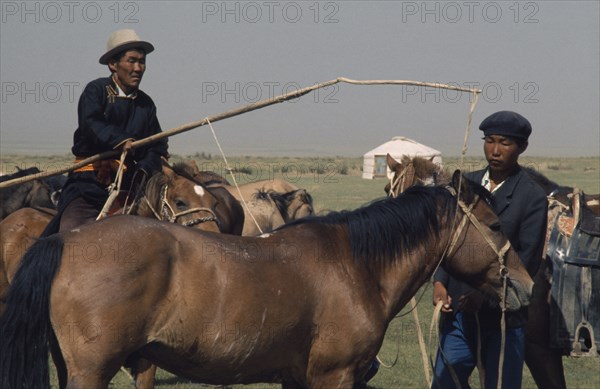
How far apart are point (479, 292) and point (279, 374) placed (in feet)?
4.53

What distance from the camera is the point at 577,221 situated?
6.51 meters

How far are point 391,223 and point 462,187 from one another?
484 mm

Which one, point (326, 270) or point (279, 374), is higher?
point (326, 270)

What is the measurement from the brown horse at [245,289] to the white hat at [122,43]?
1.86 m

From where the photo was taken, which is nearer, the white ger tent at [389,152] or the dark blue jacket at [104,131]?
the dark blue jacket at [104,131]

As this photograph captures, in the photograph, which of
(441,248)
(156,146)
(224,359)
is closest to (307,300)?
(224,359)

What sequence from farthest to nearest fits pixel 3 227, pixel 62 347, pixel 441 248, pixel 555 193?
pixel 3 227
pixel 555 193
pixel 441 248
pixel 62 347

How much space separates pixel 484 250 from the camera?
514 cm

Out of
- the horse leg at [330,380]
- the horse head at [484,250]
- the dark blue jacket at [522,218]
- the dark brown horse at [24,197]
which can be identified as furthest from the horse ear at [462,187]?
the dark brown horse at [24,197]

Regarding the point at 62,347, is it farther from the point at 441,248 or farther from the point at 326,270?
the point at 441,248

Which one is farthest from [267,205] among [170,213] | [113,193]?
[113,193]

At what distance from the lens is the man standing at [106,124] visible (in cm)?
588

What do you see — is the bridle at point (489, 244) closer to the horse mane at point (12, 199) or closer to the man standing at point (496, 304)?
the man standing at point (496, 304)

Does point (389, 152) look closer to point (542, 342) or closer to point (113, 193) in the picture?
point (542, 342)
